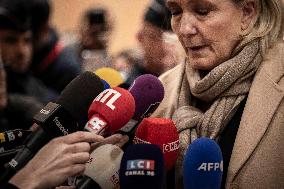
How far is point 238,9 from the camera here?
3.67 feet

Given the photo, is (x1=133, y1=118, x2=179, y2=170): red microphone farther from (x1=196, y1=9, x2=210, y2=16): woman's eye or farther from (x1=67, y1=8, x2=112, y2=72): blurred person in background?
(x1=67, y1=8, x2=112, y2=72): blurred person in background

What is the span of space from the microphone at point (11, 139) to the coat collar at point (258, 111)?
0.42 metres

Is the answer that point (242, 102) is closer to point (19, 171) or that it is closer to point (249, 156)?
point (249, 156)

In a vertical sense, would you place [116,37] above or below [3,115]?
below

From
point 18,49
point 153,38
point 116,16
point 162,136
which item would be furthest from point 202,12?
point 116,16

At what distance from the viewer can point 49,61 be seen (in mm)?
2322

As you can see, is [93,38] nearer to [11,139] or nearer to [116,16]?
[116,16]

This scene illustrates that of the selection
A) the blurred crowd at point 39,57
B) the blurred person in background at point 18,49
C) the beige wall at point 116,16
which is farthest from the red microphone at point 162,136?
the beige wall at point 116,16

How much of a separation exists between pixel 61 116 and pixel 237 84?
1.44 feet

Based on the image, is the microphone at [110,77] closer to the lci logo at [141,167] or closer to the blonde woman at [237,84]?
the blonde woman at [237,84]

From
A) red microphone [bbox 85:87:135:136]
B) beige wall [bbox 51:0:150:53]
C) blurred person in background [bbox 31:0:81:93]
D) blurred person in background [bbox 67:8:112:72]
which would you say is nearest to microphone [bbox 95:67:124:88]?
red microphone [bbox 85:87:135:136]

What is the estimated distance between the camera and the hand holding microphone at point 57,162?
2.65 ft

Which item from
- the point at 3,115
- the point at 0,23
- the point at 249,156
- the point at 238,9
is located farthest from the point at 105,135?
the point at 0,23

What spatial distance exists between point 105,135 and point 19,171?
6.2 inches
